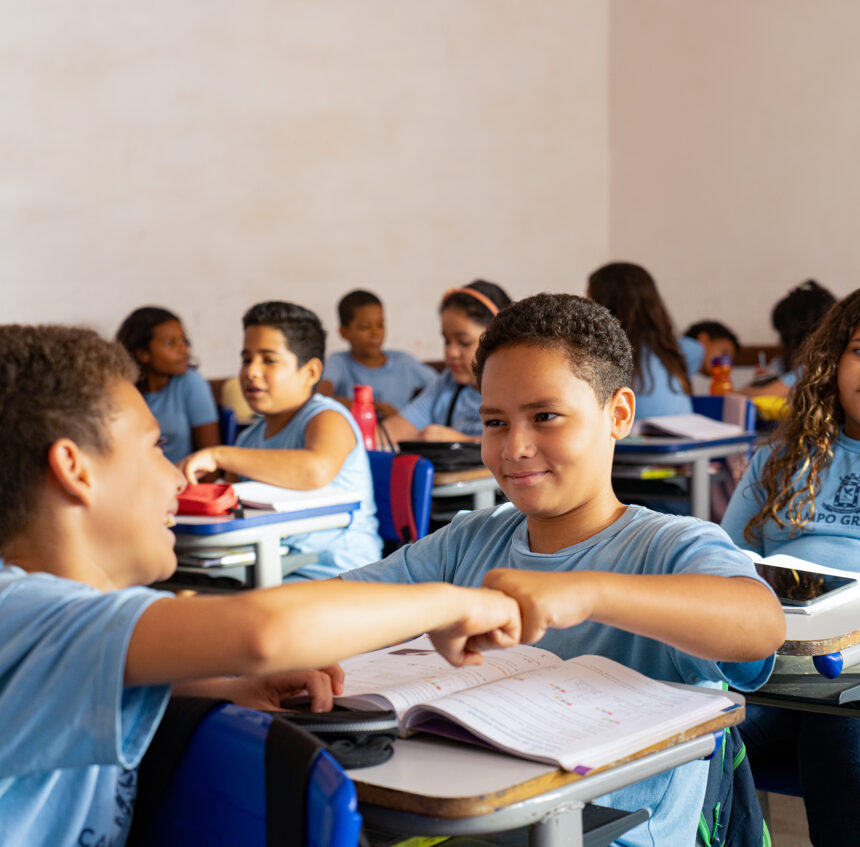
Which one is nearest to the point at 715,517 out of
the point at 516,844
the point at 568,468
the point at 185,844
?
the point at 568,468

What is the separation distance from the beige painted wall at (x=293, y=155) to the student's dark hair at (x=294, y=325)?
86.6 inches

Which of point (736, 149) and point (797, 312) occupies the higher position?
point (736, 149)

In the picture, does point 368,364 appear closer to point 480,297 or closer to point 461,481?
point 480,297

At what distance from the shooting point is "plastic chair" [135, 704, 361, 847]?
0.78 meters

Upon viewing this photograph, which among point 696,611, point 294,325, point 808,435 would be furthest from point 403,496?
point 696,611

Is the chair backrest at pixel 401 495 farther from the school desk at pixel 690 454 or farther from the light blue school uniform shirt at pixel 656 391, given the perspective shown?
the light blue school uniform shirt at pixel 656 391

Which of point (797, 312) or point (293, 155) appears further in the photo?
point (293, 155)

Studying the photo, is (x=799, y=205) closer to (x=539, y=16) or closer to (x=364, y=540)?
(x=539, y=16)

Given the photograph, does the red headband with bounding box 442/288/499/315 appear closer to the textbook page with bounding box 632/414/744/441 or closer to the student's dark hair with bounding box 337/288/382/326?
the textbook page with bounding box 632/414/744/441

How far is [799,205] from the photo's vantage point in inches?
276

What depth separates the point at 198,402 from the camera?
4.68 metres

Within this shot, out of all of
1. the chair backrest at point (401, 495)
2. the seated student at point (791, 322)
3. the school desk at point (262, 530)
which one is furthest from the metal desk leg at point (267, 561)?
the seated student at point (791, 322)

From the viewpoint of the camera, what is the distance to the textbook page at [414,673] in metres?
1.07

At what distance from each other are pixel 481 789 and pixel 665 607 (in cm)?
31
